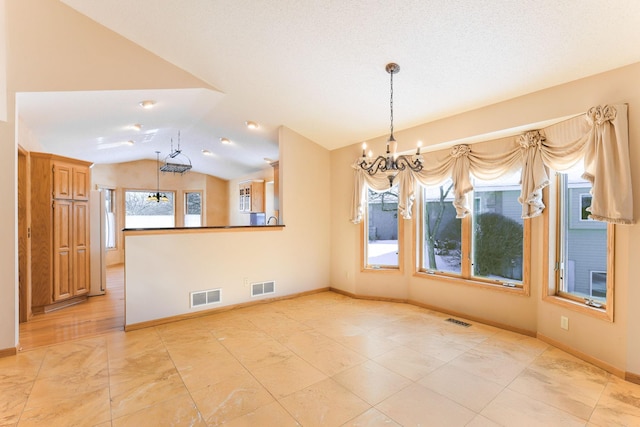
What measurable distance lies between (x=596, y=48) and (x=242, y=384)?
13.2 ft

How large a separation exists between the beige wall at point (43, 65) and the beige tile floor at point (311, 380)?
95 cm

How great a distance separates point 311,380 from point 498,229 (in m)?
3.01

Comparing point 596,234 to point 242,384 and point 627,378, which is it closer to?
point 627,378

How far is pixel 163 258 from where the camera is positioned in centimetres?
397

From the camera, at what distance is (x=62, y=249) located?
4523mm

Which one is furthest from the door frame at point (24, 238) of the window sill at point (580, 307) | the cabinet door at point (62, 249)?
the window sill at point (580, 307)

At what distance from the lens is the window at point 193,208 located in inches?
375

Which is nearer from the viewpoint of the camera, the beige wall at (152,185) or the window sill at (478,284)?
the window sill at (478,284)

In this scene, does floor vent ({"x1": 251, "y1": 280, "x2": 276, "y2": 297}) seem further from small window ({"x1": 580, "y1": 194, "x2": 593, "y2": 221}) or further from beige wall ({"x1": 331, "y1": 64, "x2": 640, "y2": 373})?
small window ({"x1": 580, "y1": 194, "x2": 593, "y2": 221})

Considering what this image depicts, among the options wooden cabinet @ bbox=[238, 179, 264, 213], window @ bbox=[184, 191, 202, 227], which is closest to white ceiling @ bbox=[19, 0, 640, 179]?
wooden cabinet @ bbox=[238, 179, 264, 213]

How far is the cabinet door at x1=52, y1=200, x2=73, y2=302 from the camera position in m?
4.41

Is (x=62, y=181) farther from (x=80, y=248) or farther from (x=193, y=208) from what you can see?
(x=193, y=208)

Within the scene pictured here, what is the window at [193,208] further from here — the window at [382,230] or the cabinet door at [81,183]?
the window at [382,230]

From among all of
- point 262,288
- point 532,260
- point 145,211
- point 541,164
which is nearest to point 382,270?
point 262,288
